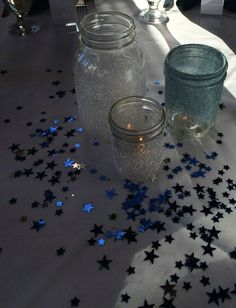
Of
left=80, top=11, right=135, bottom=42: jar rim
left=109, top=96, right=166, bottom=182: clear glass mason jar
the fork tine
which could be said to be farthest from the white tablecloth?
the fork tine

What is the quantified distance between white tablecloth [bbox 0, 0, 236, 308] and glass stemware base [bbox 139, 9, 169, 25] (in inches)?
8.6

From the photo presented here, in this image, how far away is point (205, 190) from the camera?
22.0 inches

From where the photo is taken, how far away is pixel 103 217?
0.53 m

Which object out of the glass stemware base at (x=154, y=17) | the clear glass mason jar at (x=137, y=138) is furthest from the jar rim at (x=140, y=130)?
the glass stemware base at (x=154, y=17)

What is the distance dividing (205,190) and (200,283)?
5.6 inches

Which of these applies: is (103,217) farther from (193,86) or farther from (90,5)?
(90,5)

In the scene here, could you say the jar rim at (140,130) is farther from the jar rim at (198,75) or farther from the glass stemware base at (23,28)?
the glass stemware base at (23,28)

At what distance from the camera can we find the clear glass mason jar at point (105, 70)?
600mm

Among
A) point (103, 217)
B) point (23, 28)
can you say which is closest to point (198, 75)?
point (103, 217)

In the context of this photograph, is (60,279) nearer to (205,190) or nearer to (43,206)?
(43,206)

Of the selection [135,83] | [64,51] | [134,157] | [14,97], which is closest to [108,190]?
[134,157]

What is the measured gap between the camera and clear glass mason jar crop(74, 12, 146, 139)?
60 centimetres

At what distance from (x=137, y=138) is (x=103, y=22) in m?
0.23

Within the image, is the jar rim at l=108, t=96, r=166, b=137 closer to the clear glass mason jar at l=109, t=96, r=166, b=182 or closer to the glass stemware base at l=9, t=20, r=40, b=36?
the clear glass mason jar at l=109, t=96, r=166, b=182
